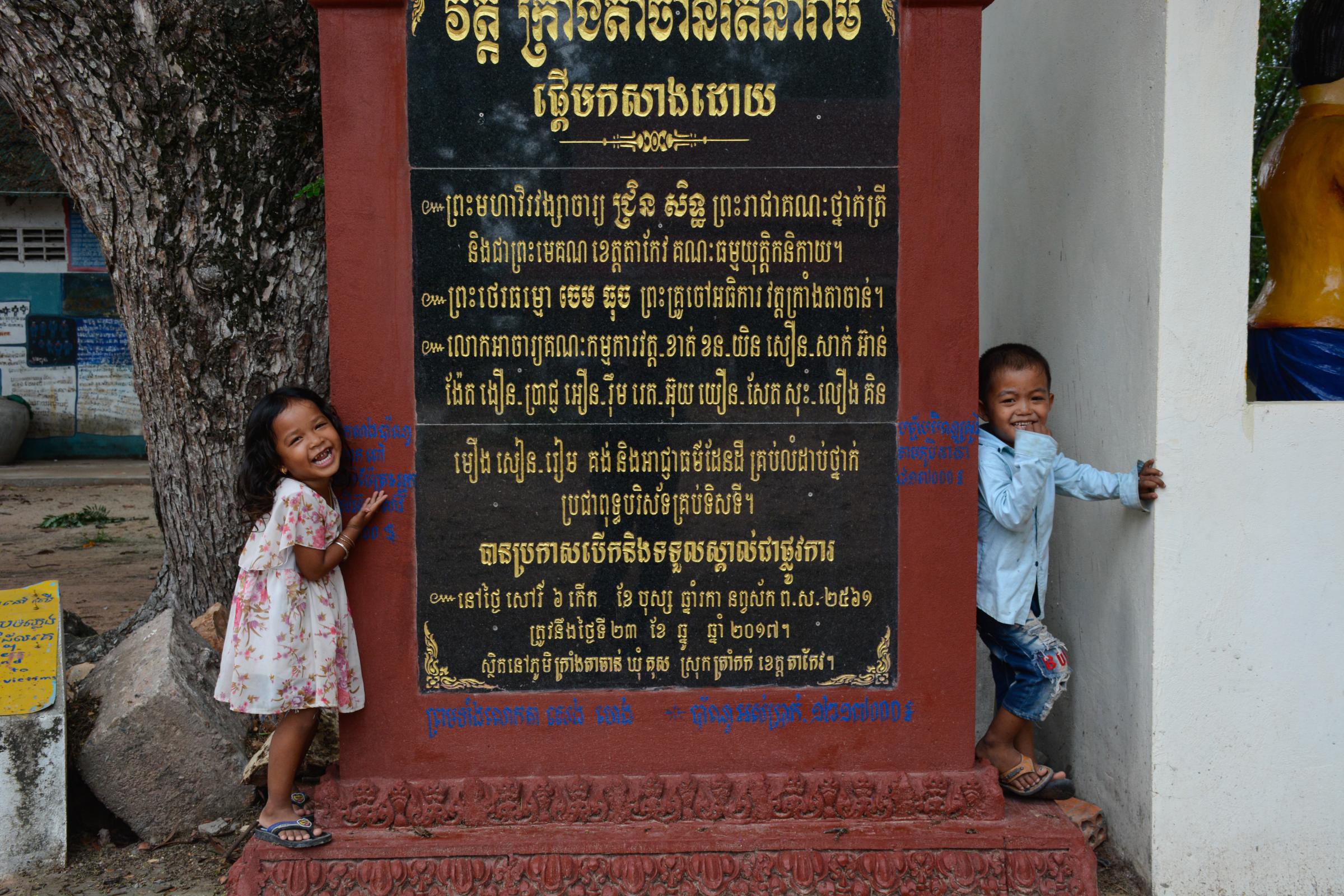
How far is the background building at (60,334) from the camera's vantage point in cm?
1205

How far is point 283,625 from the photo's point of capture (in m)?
2.78

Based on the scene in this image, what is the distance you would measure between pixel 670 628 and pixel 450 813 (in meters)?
0.83

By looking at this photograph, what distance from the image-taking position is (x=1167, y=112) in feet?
9.20

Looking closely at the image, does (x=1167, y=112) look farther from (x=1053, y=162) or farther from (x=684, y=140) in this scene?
(x=684, y=140)

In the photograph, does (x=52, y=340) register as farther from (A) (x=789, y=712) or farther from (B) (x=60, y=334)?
(A) (x=789, y=712)

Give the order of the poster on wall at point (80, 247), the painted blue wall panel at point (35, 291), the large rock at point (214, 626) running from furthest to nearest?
the painted blue wall panel at point (35, 291) → the poster on wall at point (80, 247) → the large rock at point (214, 626)

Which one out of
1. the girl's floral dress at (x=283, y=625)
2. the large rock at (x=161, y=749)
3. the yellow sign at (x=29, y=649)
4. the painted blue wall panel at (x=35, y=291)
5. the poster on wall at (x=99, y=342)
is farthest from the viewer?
the poster on wall at (x=99, y=342)

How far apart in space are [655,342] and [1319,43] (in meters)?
2.34

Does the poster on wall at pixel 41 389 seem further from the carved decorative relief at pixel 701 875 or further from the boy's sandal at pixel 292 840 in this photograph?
the carved decorative relief at pixel 701 875

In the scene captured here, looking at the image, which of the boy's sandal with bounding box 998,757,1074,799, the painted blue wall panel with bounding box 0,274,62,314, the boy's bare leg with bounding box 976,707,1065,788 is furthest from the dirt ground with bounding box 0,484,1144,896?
the painted blue wall panel with bounding box 0,274,62,314

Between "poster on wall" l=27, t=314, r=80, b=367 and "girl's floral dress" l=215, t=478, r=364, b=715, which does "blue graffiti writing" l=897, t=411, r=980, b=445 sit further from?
"poster on wall" l=27, t=314, r=80, b=367

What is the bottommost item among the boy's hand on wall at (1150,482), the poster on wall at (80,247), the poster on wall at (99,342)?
the boy's hand on wall at (1150,482)

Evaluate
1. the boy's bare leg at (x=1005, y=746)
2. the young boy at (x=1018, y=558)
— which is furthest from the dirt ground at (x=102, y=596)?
the young boy at (x=1018, y=558)

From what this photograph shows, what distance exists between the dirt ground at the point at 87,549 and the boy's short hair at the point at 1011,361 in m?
4.79
